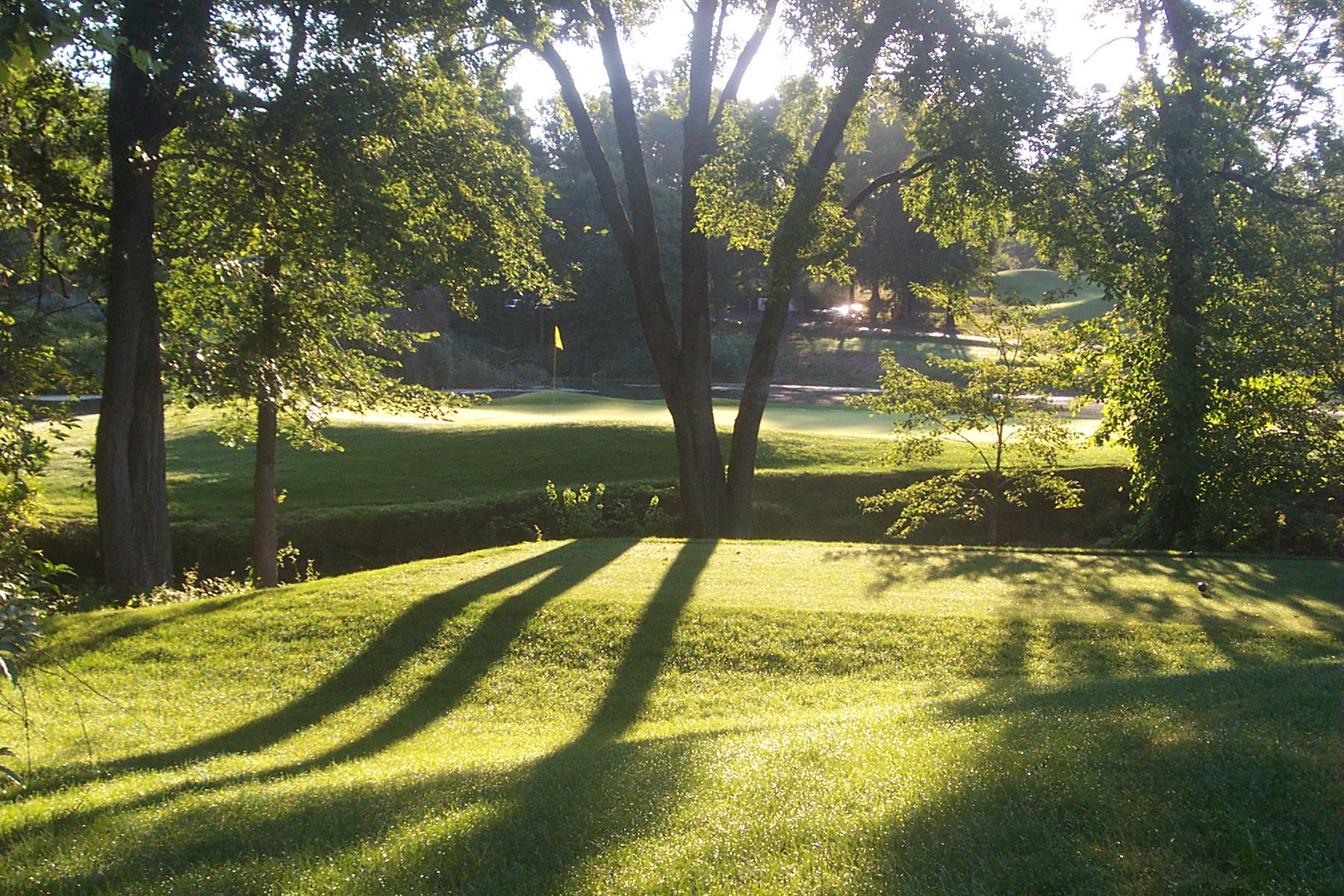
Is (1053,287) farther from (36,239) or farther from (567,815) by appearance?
(567,815)

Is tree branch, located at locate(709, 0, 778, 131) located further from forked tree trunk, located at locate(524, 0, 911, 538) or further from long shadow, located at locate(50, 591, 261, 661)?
long shadow, located at locate(50, 591, 261, 661)

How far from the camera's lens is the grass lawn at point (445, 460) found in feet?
55.1

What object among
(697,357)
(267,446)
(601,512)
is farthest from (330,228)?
(601,512)

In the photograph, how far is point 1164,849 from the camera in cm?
349

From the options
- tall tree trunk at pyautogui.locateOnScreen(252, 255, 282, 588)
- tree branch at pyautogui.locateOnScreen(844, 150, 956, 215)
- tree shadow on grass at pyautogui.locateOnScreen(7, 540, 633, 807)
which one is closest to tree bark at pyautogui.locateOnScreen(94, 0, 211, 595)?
tall tree trunk at pyautogui.locateOnScreen(252, 255, 282, 588)

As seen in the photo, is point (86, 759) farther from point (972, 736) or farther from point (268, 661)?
point (972, 736)

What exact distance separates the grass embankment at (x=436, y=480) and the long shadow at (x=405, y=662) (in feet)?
17.0

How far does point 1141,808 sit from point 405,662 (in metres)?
5.82

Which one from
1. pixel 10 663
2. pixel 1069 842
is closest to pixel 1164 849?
pixel 1069 842

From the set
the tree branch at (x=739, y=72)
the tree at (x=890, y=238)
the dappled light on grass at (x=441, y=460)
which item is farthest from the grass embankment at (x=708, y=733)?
the tree at (x=890, y=238)

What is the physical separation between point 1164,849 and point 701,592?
233 inches

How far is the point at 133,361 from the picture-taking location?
11203 millimetres

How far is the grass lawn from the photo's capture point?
16.8 meters

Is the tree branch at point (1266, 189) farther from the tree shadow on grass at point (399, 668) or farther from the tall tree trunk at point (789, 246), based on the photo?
the tree shadow on grass at point (399, 668)
